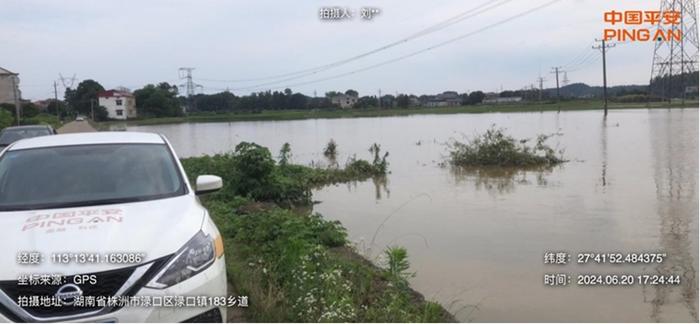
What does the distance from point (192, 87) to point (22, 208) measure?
229ft

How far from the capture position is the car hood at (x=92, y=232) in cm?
326

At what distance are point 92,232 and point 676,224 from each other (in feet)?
28.4

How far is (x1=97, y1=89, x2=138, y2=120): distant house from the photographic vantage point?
8369 centimetres

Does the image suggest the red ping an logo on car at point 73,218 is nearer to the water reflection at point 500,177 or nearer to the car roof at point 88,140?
the car roof at point 88,140

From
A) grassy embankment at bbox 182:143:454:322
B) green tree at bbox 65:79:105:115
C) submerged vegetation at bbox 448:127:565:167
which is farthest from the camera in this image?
green tree at bbox 65:79:105:115

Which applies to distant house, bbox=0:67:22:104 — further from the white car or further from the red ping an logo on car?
the red ping an logo on car

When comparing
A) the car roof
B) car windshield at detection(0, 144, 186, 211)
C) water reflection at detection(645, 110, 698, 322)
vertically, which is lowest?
water reflection at detection(645, 110, 698, 322)

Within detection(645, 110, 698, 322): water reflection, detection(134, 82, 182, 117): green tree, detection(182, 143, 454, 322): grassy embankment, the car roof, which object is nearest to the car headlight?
detection(182, 143, 454, 322): grassy embankment

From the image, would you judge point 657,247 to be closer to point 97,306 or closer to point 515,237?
point 515,237

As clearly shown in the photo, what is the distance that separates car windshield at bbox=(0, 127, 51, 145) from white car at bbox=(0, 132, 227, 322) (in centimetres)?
1494

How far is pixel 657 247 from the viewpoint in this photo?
25.4 feet

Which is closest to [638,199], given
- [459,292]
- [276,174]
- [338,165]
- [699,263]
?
[699,263]

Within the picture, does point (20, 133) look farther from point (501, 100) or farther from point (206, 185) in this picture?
point (501, 100)

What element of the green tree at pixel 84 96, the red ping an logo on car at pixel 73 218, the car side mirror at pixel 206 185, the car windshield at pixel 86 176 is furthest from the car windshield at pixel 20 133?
the green tree at pixel 84 96
